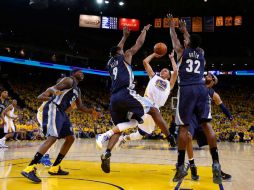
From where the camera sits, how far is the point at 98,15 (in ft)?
95.5

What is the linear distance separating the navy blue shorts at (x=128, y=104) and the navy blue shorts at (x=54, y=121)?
785mm

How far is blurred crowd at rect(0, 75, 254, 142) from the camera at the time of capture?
1742cm

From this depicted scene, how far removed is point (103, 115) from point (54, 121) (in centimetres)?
1654

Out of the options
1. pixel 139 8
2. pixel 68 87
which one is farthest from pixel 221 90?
pixel 68 87

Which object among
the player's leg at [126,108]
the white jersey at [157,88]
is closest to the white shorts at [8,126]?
the white jersey at [157,88]

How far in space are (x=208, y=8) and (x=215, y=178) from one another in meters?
26.1

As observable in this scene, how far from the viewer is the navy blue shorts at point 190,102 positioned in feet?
14.9

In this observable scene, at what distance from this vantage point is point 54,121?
17.1 feet

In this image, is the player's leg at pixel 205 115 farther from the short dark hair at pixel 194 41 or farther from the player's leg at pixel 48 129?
the player's leg at pixel 48 129

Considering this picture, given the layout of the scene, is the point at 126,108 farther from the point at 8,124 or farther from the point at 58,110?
the point at 8,124

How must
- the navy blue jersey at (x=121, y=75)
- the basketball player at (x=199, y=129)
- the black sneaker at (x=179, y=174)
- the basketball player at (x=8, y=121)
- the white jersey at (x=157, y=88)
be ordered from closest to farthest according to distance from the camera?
the black sneaker at (x=179, y=174), the basketball player at (x=199, y=129), the navy blue jersey at (x=121, y=75), the white jersey at (x=157, y=88), the basketball player at (x=8, y=121)

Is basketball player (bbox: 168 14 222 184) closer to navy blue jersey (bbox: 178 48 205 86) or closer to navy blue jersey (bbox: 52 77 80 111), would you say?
navy blue jersey (bbox: 178 48 205 86)

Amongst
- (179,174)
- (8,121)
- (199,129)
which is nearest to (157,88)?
(199,129)

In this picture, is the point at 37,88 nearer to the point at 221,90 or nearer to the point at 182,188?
the point at 221,90
